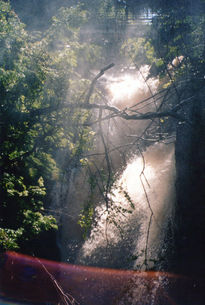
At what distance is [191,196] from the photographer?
792 centimetres

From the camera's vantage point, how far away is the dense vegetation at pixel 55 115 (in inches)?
176

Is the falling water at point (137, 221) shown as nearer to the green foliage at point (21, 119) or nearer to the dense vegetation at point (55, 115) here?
the dense vegetation at point (55, 115)

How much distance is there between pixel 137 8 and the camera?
A: 58.3 ft

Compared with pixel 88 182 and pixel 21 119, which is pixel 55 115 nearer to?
pixel 21 119

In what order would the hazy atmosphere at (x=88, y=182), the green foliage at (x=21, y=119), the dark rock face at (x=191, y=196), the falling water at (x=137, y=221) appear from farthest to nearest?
1. the falling water at (x=137, y=221)
2. the dark rock face at (x=191, y=196)
3. the hazy atmosphere at (x=88, y=182)
4. the green foliage at (x=21, y=119)

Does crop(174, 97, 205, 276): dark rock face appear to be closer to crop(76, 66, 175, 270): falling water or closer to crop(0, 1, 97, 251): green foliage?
crop(76, 66, 175, 270): falling water

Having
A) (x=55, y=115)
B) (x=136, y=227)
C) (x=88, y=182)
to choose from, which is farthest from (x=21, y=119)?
(x=136, y=227)

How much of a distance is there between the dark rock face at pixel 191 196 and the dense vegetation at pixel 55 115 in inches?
1.3

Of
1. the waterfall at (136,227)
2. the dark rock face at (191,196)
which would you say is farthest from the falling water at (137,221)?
the dark rock face at (191,196)

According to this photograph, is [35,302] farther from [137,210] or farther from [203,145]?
[203,145]

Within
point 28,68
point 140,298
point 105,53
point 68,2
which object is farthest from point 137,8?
point 140,298

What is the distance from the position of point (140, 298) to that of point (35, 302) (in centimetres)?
275

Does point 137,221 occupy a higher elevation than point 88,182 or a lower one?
lower

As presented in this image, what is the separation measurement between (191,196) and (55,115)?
17.4ft
